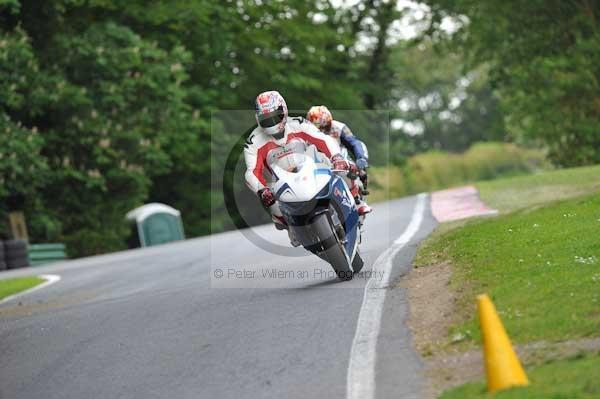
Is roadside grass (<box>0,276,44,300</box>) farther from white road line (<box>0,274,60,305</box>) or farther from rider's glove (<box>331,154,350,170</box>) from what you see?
rider's glove (<box>331,154,350,170</box>)

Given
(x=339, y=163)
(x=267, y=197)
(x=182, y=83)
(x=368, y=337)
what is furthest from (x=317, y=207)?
(x=182, y=83)

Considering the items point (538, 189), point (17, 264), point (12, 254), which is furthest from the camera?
point (17, 264)

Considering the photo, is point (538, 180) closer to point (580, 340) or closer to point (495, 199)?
point (495, 199)

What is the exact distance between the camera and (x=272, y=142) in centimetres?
1346

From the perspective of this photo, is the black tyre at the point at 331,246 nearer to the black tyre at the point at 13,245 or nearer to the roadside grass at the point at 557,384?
the roadside grass at the point at 557,384

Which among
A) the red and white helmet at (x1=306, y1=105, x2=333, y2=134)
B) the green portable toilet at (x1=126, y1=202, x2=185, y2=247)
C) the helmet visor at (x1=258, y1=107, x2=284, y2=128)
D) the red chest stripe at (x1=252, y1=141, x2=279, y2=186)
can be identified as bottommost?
the green portable toilet at (x1=126, y1=202, x2=185, y2=247)

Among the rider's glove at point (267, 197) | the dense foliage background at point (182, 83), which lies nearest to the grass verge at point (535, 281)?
the rider's glove at point (267, 197)

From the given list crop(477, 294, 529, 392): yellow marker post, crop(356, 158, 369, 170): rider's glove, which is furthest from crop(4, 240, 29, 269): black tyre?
crop(477, 294, 529, 392): yellow marker post

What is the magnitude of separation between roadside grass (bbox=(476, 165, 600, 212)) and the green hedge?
1687cm

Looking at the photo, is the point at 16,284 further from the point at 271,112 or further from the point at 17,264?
the point at 271,112

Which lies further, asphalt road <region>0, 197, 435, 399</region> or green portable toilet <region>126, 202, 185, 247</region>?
green portable toilet <region>126, 202, 185, 247</region>

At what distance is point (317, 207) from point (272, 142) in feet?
3.53

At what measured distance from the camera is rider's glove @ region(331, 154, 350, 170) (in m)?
13.4

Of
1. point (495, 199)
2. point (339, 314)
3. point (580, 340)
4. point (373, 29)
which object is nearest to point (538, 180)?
point (495, 199)
